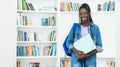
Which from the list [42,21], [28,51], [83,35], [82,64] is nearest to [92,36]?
[83,35]

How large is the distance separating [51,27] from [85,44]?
1310 mm

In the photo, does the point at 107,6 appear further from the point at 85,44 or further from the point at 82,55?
the point at 82,55

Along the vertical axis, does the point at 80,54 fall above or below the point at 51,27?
below

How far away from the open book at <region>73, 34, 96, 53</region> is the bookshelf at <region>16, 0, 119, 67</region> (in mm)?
1122

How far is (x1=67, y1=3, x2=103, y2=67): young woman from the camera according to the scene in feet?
11.2

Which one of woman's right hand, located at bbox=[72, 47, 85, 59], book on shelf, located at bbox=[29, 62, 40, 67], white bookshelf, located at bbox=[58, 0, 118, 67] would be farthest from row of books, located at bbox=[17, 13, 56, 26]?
woman's right hand, located at bbox=[72, 47, 85, 59]

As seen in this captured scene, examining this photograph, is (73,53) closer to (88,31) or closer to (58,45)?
(88,31)

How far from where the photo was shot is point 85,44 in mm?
3541

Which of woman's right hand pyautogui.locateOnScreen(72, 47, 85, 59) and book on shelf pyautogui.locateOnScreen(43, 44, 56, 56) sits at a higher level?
woman's right hand pyautogui.locateOnScreen(72, 47, 85, 59)
